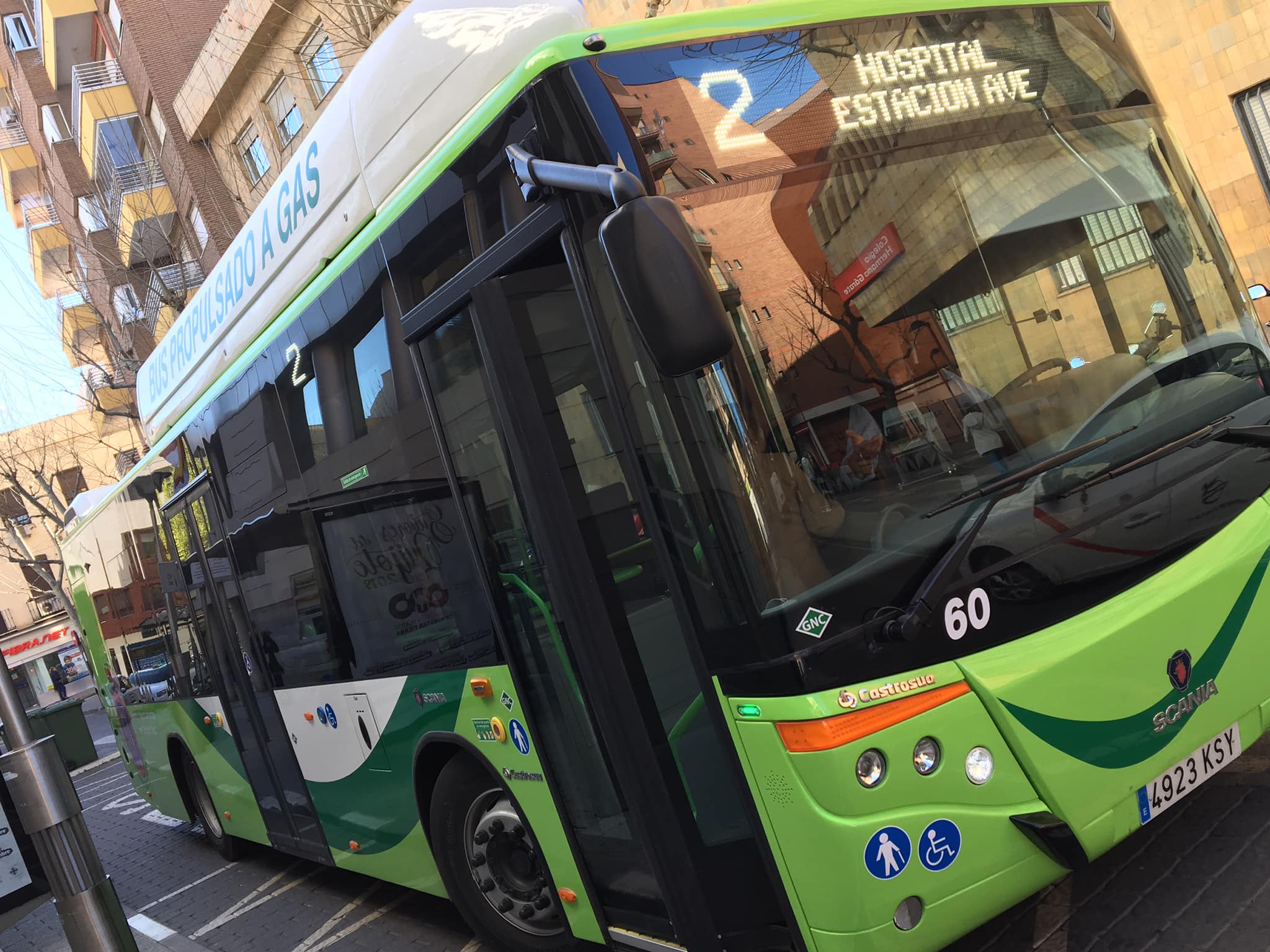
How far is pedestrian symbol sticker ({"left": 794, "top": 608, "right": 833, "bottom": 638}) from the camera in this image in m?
3.01

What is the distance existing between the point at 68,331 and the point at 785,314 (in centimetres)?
4333

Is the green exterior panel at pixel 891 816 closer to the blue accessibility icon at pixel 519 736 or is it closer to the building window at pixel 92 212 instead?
the blue accessibility icon at pixel 519 736

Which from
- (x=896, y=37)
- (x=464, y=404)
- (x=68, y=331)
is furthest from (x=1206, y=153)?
(x=68, y=331)

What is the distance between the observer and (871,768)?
9.89 feet

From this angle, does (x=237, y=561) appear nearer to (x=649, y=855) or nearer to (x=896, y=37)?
(x=649, y=855)

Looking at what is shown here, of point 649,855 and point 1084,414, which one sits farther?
point 649,855

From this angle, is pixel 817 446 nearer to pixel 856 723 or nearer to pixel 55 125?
pixel 856 723

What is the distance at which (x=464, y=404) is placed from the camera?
403 centimetres

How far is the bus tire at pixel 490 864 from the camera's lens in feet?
15.1

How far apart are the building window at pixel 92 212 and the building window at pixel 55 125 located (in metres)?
5.33

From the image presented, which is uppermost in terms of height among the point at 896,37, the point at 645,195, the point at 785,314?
the point at 896,37

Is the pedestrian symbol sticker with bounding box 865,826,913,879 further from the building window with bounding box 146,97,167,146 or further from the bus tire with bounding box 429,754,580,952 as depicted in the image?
the building window with bounding box 146,97,167,146

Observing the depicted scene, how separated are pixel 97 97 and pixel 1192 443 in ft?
102

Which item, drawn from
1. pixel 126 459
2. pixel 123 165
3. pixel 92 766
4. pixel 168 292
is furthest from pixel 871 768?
pixel 126 459
